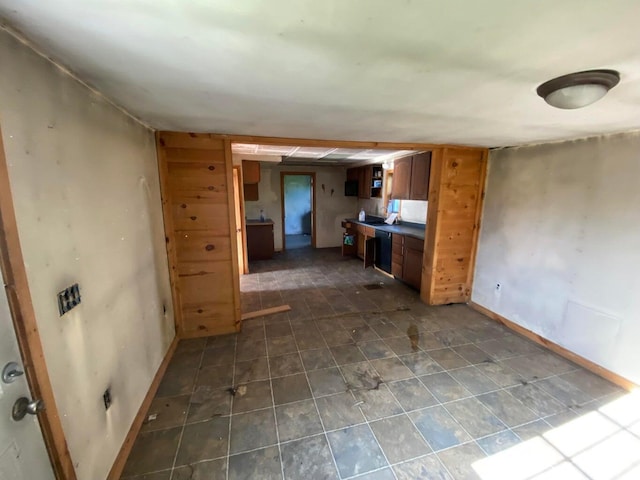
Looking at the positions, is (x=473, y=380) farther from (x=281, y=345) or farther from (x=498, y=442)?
(x=281, y=345)

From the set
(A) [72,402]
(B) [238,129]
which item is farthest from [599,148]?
(A) [72,402]

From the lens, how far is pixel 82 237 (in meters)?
1.28

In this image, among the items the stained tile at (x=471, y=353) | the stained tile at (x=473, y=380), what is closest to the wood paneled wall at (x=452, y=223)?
the stained tile at (x=471, y=353)

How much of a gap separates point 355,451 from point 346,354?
3.17ft

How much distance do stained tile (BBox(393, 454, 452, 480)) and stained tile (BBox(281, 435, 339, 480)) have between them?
37cm

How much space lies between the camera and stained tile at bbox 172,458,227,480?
147 centimetres

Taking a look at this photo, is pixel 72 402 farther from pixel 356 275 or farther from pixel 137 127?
pixel 356 275

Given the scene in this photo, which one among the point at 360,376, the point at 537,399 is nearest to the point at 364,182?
the point at 360,376

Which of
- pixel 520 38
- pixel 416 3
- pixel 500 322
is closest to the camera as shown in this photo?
pixel 416 3

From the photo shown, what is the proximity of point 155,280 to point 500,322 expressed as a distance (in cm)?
375

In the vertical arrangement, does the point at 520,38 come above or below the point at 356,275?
above

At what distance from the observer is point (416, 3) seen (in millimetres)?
749

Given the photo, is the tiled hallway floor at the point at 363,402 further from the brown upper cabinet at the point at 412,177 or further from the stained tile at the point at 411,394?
the brown upper cabinet at the point at 412,177

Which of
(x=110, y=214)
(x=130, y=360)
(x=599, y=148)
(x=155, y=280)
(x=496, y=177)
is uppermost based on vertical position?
(x=599, y=148)
